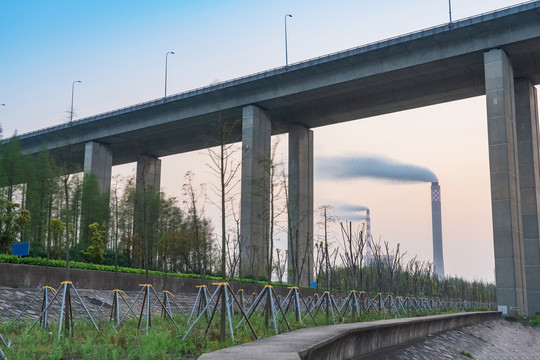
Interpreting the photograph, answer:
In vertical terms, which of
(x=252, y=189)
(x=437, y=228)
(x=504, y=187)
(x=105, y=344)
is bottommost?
(x=105, y=344)

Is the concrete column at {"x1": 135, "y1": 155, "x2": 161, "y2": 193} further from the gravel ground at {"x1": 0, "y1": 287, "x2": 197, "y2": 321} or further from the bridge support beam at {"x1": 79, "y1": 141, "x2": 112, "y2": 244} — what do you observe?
the gravel ground at {"x1": 0, "y1": 287, "x2": 197, "y2": 321}

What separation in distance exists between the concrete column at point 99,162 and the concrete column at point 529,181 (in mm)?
32159

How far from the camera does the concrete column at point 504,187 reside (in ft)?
101

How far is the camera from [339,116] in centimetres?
4347

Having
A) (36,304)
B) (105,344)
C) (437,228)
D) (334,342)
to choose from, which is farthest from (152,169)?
(437,228)

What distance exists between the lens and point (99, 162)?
5081 cm

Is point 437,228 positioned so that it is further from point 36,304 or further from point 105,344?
point 105,344

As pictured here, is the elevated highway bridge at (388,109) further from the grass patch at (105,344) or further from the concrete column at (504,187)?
the grass patch at (105,344)

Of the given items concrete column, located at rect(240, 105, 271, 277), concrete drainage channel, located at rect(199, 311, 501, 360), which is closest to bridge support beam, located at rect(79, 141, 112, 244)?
concrete column, located at rect(240, 105, 271, 277)

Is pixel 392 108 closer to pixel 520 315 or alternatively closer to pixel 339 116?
pixel 339 116

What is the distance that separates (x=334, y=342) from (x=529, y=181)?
1207 inches

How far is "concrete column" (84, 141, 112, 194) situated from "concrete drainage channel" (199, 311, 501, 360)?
38.4 m

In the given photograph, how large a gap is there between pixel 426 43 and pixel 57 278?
24.3 metres

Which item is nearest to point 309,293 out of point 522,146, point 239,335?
point 522,146
